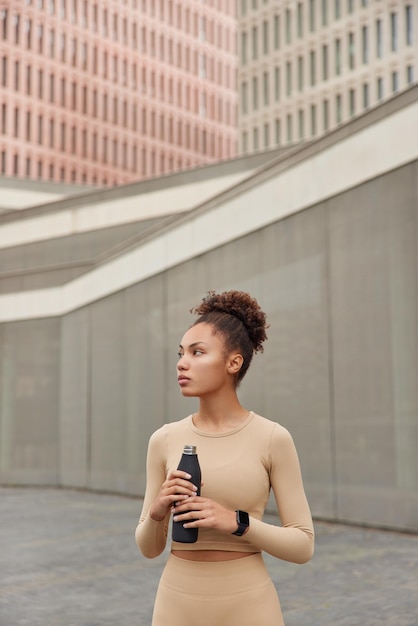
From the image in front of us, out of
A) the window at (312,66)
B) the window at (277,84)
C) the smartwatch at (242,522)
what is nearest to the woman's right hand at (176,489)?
the smartwatch at (242,522)

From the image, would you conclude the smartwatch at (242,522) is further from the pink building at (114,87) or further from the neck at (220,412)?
the pink building at (114,87)

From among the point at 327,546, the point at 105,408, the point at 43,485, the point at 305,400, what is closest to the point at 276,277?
the point at 305,400

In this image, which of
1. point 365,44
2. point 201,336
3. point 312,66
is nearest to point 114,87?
point 312,66

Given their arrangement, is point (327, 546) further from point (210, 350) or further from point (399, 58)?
point (399, 58)

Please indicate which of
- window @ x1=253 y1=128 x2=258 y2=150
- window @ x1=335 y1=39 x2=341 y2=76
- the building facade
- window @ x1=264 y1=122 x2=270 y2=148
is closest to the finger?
the building facade

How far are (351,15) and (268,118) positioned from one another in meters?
10.5

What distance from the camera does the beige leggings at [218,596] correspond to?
2.61 metres

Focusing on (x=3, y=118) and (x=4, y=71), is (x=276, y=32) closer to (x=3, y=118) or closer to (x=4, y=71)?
(x=4, y=71)

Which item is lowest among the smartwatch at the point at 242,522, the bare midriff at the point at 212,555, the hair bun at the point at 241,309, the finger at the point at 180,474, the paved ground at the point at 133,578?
the paved ground at the point at 133,578

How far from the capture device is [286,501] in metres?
2.70

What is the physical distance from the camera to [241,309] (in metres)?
2.83

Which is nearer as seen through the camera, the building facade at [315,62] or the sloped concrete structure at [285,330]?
the sloped concrete structure at [285,330]

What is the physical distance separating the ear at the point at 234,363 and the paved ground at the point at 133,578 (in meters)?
4.17

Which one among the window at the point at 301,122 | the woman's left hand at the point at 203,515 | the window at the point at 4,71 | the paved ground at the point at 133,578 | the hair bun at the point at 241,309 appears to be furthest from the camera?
the window at the point at 4,71
